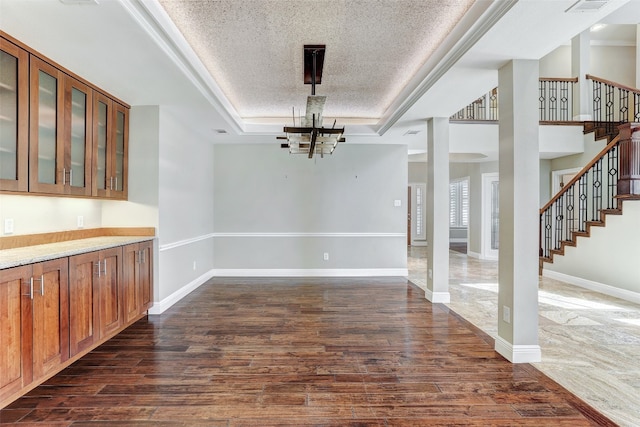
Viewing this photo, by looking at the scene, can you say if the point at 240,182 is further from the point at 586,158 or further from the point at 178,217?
the point at 586,158

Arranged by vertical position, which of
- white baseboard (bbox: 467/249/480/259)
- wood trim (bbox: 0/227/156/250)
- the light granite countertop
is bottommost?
white baseboard (bbox: 467/249/480/259)

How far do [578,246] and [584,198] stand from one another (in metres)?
1.08

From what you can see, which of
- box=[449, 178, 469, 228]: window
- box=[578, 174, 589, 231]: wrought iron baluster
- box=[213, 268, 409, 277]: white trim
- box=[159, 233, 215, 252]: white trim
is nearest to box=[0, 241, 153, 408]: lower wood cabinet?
box=[159, 233, 215, 252]: white trim

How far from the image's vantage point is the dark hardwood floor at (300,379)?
7.00ft

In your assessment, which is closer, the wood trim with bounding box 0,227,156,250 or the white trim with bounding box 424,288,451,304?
the wood trim with bounding box 0,227,156,250

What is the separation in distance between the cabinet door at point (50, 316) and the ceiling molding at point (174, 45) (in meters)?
1.84

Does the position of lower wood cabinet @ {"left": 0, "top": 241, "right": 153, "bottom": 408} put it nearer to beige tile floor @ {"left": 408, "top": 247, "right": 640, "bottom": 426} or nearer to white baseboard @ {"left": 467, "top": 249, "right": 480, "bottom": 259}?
beige tile floor @ {"left": 408, "top": 247, "right": 640, "bottom": 426}

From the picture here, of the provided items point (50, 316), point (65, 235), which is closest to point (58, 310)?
point (50, 316)

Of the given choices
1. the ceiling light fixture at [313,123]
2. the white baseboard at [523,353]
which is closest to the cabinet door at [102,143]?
the ceiling light fixture at [313,123]

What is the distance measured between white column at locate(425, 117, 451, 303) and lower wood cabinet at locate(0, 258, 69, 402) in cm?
418

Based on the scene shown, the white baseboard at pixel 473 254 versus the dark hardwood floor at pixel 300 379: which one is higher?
the white baseboard at pixel 473 254

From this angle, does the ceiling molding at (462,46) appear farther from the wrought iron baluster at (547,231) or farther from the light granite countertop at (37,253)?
the wrought iron baluster at (547,231)

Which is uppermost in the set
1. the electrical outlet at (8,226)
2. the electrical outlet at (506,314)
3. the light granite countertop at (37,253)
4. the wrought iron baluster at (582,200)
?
the wrought iron baluster at (582,200)

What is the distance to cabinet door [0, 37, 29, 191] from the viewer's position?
7.82 ft
